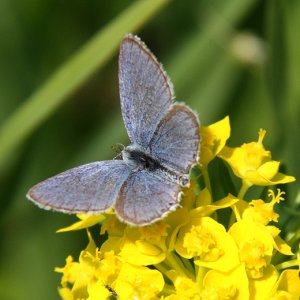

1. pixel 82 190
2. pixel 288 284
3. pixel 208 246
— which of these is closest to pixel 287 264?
pixel 288 284

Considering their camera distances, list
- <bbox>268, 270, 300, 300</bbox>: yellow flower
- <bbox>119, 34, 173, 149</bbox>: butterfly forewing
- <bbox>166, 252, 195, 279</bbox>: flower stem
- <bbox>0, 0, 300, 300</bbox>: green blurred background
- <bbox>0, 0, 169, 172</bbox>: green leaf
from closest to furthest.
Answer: <bbox>268, 270, 300, 300</bbox>: yellow flower → <bbox>166, 252, 195, 279</bbox>: flower stem → <bbox>119, 34, 173, 149</bbox>: butterfly forewing → <bbox>0, 0, 169, 172</bbox>: green leaf → <bbox>0, 0, 300, 300</bbox>: green blurred background

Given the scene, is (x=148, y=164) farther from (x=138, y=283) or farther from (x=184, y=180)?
(x=138, y=283)

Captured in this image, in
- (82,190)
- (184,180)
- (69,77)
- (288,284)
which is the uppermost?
(69,77)

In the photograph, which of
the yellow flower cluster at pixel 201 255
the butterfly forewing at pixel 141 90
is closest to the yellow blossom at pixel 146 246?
the yellow flower cluster at pixel 201 255

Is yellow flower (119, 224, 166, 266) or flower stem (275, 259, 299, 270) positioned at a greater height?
yellow flower (119, 224, 166, 266)

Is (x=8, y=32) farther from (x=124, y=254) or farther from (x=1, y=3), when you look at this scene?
(x=124, y=254)

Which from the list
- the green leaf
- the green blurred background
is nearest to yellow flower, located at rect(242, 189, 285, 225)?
the green blurred background

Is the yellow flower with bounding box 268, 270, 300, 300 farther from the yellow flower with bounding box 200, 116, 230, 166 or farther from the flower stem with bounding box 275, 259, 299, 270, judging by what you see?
the yellow flower with bounding box 200, 116, 230, 166

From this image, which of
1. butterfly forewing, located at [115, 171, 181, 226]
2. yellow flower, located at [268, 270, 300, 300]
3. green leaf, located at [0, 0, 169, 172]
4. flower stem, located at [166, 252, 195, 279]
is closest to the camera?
butterfly forewing, located at [115, 171, 181, 226]
